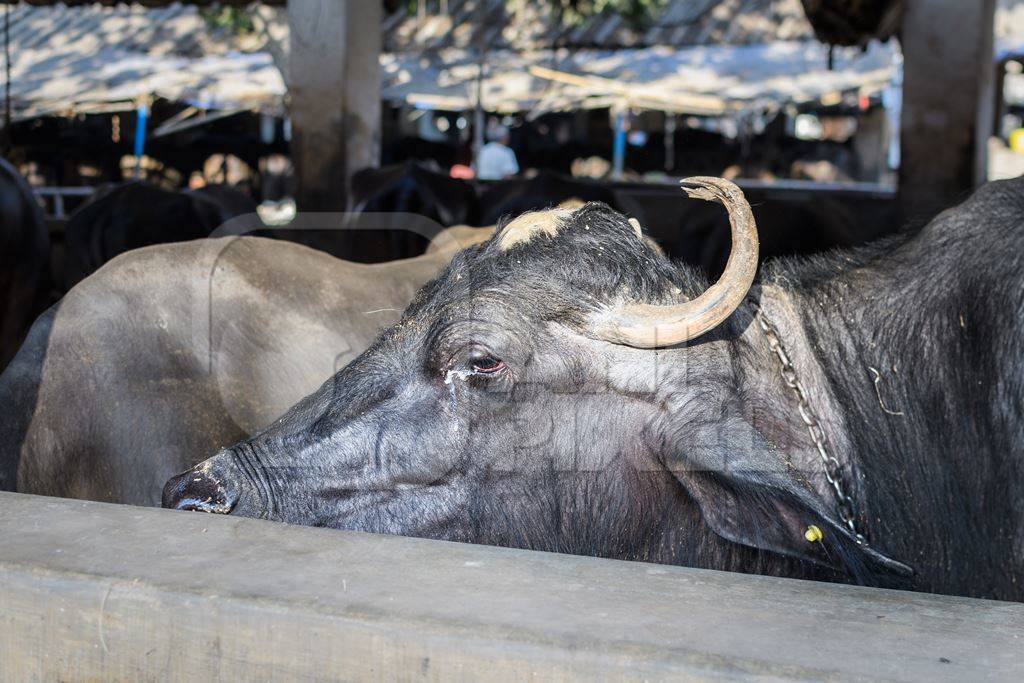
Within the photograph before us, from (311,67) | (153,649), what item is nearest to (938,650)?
(153,649)

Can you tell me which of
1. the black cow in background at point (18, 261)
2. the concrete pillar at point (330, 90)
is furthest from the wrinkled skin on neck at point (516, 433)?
the concrete pillar at point (330, 90)

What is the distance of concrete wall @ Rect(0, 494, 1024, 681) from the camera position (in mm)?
1633

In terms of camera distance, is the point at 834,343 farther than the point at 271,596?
Yes

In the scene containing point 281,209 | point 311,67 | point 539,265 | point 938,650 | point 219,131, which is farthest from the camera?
point 219,131

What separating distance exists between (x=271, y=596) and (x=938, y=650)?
1.07 meters

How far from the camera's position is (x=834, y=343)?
2947mm

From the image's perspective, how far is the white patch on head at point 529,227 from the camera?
9.69ft

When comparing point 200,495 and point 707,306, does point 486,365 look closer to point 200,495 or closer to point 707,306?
point 707,306

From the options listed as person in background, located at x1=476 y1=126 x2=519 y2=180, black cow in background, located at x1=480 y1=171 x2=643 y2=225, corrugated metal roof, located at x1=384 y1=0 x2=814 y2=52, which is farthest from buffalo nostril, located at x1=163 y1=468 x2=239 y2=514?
corrugated metal roof, located at x1=384 y1=0 x2=814 y2=52

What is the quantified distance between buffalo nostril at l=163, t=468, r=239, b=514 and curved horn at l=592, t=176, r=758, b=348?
105 centimetres

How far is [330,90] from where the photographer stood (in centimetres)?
962

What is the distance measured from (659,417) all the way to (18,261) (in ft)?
18.7

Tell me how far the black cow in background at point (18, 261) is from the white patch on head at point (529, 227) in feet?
16.1

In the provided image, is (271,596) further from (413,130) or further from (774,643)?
(413,130)
